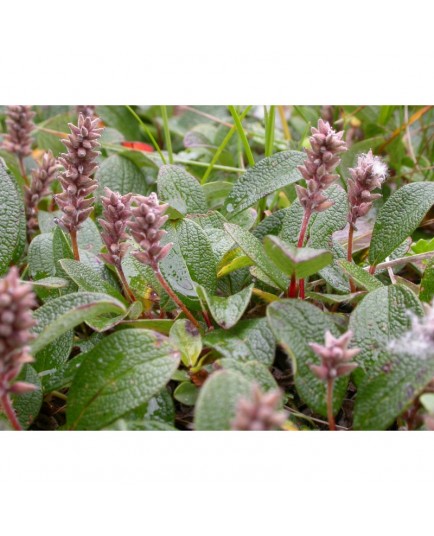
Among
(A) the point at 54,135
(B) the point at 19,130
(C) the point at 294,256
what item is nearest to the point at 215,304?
(C) the point at 294,256

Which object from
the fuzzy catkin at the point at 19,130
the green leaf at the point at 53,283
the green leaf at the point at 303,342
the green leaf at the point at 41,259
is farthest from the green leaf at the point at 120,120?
the green leaf at the point at 303,342

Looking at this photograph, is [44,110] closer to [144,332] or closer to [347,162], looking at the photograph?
[347,162]

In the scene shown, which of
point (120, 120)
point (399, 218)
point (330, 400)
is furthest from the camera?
point (120, 120)

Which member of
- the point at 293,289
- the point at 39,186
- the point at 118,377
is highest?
the point at 39,186

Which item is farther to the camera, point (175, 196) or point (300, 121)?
point (300, 121)

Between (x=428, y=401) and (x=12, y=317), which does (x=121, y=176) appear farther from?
(x=428, y=401)

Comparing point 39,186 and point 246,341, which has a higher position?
point 39,186
